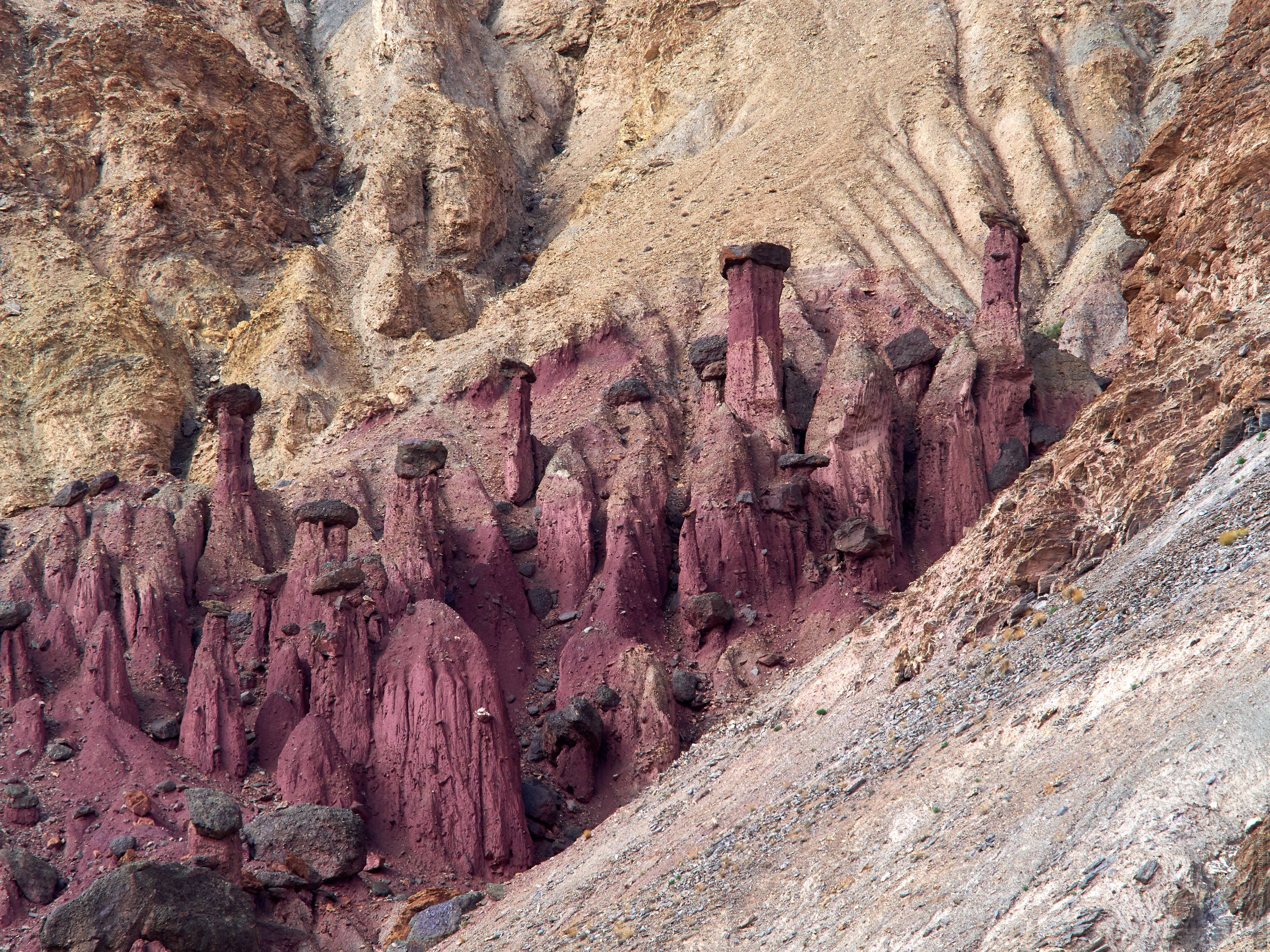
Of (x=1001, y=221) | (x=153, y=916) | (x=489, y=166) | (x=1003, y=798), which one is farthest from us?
(x=489, y=166)

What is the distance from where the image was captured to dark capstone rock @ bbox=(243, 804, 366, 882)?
2445cm

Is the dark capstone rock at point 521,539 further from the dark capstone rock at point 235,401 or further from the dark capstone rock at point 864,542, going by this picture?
the dark capstone rock at point 864,542

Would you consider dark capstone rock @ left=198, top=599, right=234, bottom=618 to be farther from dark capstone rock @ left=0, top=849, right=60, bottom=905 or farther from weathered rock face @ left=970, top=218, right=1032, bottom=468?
weathered rock face @ left=970, top=218, right=1032, bottom=468

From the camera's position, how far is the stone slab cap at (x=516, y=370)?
36.7 metres

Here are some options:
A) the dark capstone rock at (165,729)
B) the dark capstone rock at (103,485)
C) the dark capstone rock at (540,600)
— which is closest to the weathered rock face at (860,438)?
the dark capstone rock at (540,600)

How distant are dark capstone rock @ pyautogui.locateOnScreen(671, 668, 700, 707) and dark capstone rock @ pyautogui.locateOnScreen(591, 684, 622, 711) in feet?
3.63

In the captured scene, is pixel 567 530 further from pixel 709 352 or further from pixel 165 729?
pixel 165 729

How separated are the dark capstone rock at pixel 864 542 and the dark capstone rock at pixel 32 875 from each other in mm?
16534

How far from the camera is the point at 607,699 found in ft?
93.7

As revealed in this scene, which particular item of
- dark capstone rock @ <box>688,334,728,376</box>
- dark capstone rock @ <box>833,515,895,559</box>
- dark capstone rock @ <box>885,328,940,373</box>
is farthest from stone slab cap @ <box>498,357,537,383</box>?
dark capstone rock @ <box>833,515,895,559</box>

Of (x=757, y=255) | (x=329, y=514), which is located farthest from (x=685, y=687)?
(x=757, y=255)

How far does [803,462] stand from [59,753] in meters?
17.0

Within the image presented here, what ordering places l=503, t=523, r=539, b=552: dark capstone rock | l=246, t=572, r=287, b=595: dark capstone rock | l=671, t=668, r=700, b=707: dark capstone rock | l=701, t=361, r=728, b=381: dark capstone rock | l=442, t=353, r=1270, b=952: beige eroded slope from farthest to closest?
1. l=701, t=361, r=728, b=381: dark capstone rock
2. l=503, t=523, r=539, b=552: dark capstone rock
3. l=246, t=572, r=287, b=595: dark capstone rock
4. l=671, t=668, r=700, b=707: dark capstone rock
5. l=442, t=353, r=1270, b=952: beige eroded slope

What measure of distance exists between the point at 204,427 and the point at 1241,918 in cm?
4398
